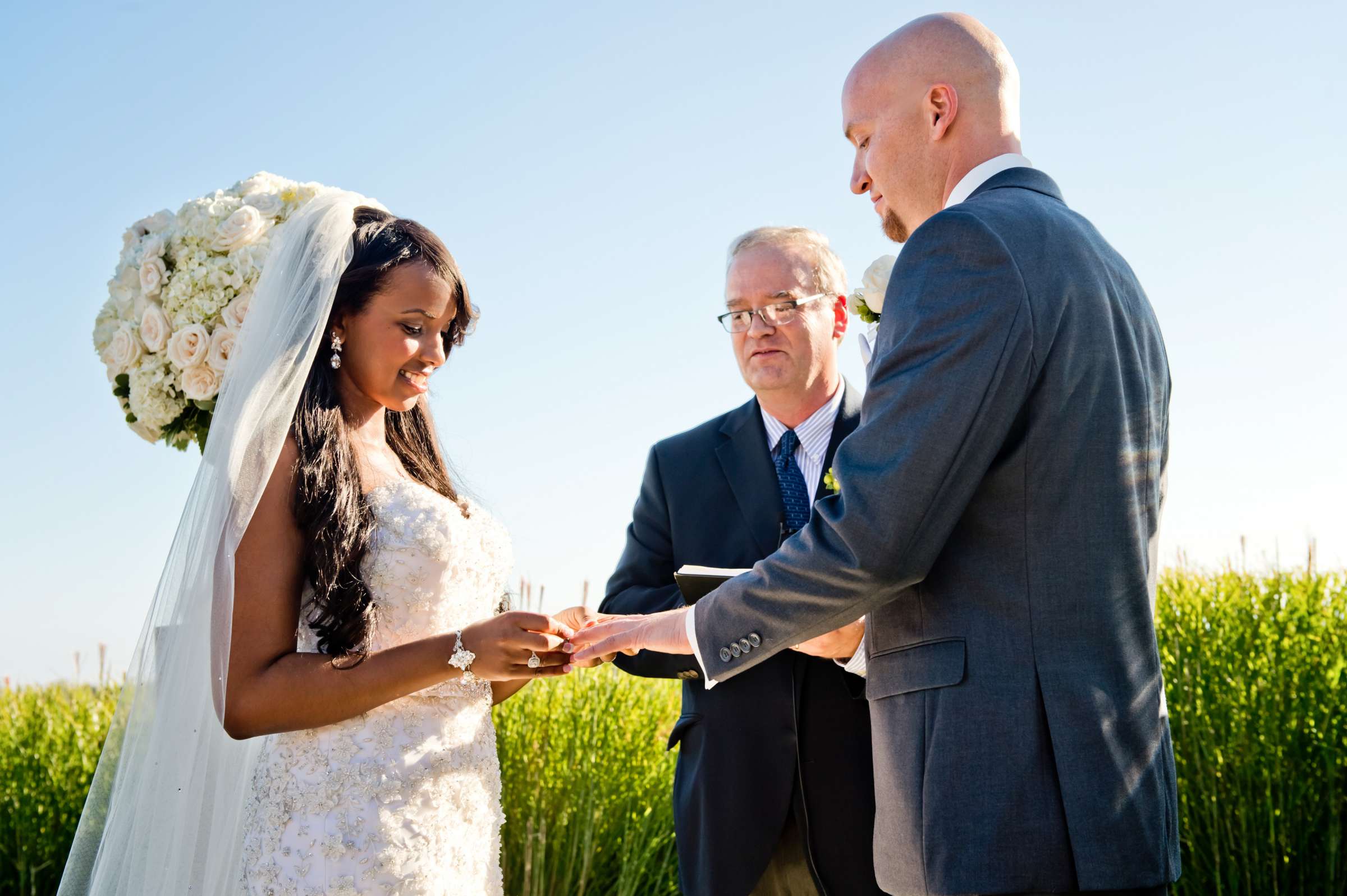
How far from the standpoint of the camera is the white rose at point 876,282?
3.28 metres

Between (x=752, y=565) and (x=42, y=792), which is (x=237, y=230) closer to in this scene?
(x=752, y=565)

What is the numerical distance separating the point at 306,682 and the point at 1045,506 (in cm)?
194

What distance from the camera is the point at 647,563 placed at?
4.12m

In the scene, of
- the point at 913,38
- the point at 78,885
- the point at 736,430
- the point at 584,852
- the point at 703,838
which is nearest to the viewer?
the point at 913,38

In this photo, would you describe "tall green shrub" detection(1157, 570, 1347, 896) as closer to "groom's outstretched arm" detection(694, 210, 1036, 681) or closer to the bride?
the bride

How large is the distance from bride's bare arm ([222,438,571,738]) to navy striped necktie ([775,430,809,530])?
1.16m

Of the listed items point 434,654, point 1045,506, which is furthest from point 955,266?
point 434,654

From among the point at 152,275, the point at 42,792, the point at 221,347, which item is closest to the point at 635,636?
the point at 221,347

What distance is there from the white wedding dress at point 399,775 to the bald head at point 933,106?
1.66 meters

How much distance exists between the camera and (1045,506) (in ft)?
7.02

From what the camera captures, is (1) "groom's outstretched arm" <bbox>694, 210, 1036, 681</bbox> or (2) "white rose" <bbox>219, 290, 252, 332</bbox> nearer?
(1) "groom's outstretched arm" <bbox>694, 210, 1036, 681</bbox>

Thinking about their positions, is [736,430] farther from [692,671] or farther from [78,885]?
[78,885]

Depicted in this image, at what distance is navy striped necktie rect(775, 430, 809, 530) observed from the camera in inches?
153

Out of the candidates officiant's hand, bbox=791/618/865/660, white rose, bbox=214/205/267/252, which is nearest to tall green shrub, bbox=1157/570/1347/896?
officiant's hand, bbox=791/618/865/660
